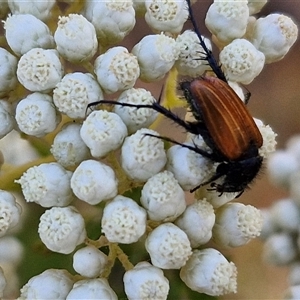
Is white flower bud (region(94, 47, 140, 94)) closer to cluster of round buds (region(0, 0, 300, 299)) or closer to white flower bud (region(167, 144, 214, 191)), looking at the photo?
cluster of round buds (region(0, 0, 300, 299))

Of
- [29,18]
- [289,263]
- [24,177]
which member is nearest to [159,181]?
[24,177]

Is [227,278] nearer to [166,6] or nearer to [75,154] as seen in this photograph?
[75,154]

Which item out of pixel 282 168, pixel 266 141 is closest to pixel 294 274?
pixel 282 168

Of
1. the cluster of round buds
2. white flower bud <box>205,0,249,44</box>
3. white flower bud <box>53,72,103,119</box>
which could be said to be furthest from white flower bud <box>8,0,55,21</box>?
white flower bud <box>205,0,249,44</box>

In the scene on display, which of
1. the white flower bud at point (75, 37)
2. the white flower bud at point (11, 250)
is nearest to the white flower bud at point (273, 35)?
the white flower bud at point (75, 37)

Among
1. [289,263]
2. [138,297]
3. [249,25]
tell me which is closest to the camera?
[138,297]
